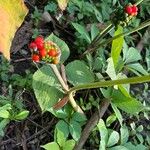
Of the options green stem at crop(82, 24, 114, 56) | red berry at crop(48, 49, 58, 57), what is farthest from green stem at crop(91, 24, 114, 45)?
red berry at crop(48, 49, 58, 57)

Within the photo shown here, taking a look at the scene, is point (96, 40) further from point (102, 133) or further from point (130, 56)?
point (102, 133)

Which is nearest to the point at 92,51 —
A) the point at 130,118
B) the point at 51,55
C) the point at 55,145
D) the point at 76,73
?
the point at 76,73

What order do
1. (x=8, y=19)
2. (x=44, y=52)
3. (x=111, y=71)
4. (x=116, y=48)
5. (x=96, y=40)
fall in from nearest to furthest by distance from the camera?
1. (x=8, y=19)
2. (x=44, y=52)
3. (x=111, y=71)
4. (x=116, y=48)
5. (x=96, y=40)

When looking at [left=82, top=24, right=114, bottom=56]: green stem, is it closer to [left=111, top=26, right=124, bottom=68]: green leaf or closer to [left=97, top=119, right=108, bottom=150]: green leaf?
[left=111, top=26, right=124, bottom=68]: green leaf

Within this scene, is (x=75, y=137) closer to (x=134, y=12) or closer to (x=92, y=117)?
(x=92, y=117)

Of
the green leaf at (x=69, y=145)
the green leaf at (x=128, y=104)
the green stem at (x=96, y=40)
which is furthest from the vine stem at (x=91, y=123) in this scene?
the green stem at (x=96, y=40)

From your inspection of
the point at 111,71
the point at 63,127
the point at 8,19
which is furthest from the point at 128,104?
the point at 8,19
